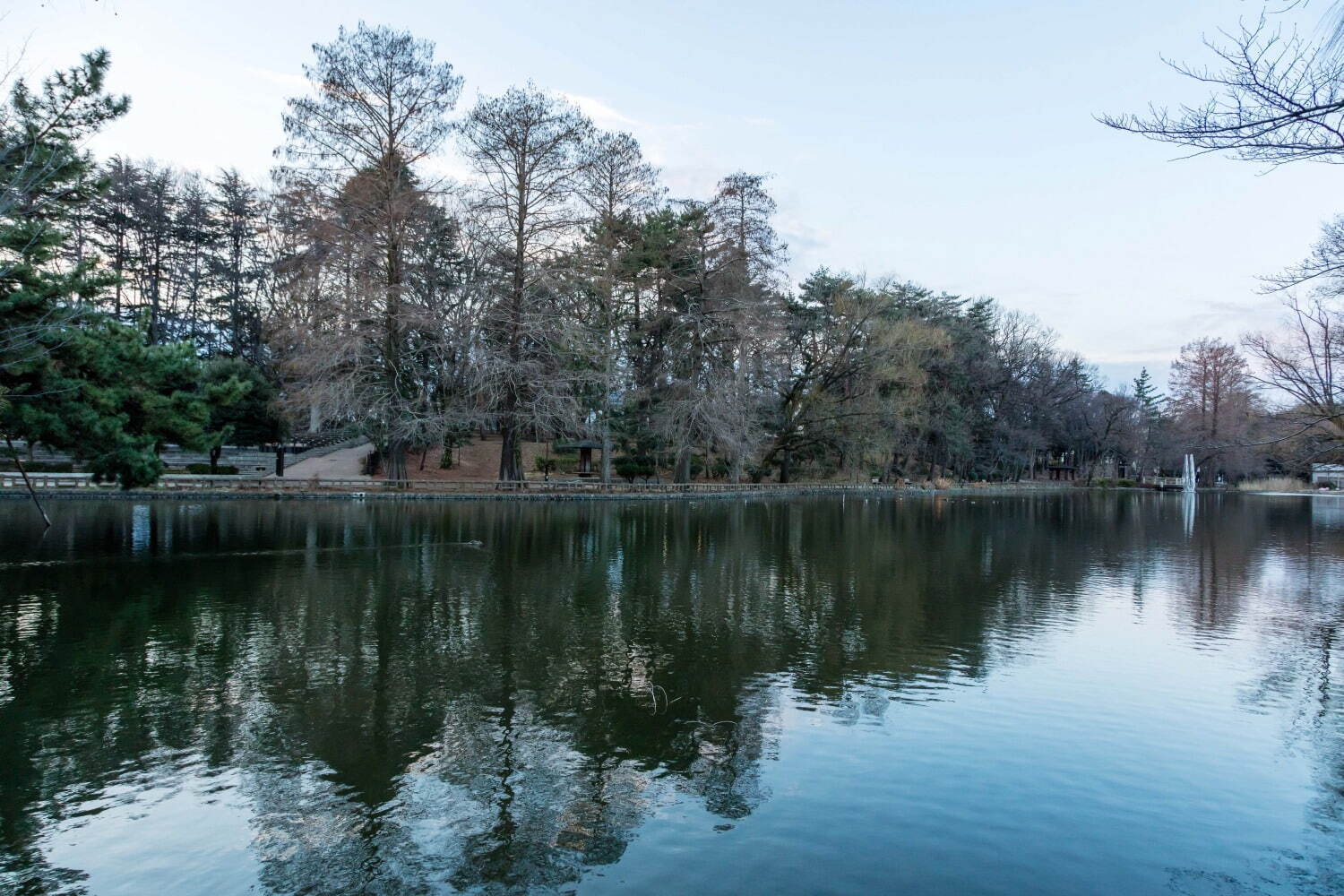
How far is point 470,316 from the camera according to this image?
3309 cm

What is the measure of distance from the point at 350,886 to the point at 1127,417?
80965 mm

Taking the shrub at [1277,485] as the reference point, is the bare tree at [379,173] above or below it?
above

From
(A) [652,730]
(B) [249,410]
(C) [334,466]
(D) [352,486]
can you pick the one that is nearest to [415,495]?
(D) [352,486]

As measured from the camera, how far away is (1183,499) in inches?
2061

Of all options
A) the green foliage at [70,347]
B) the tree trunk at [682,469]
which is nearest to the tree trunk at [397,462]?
the tree trunk at [682,469]

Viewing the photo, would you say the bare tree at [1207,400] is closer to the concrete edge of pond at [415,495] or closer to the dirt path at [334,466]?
the concrete edge of pond at [415,495]

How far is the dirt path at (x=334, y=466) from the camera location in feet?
139

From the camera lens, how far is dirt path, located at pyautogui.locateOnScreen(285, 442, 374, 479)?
42.4 meters

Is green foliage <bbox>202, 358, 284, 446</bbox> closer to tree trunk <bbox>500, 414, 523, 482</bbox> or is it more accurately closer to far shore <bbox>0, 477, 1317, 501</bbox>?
far shore <bbox>0, 477, 1317, 501</bbox>

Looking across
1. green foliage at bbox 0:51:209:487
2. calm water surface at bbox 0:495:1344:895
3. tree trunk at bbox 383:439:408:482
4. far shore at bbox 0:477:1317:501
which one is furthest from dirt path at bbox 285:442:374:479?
calm water surface at bbox 0:495:1344:895

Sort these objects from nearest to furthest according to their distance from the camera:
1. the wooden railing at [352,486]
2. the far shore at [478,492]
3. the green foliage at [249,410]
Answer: the far shore at [478,492], the wooden railing at [352,486], the green foliage at [249,410]

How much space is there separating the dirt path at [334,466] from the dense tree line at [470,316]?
8.58ft

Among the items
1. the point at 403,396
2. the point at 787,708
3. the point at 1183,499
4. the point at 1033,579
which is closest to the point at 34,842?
the point at 787,708

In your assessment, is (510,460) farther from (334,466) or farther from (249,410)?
(334,466)
